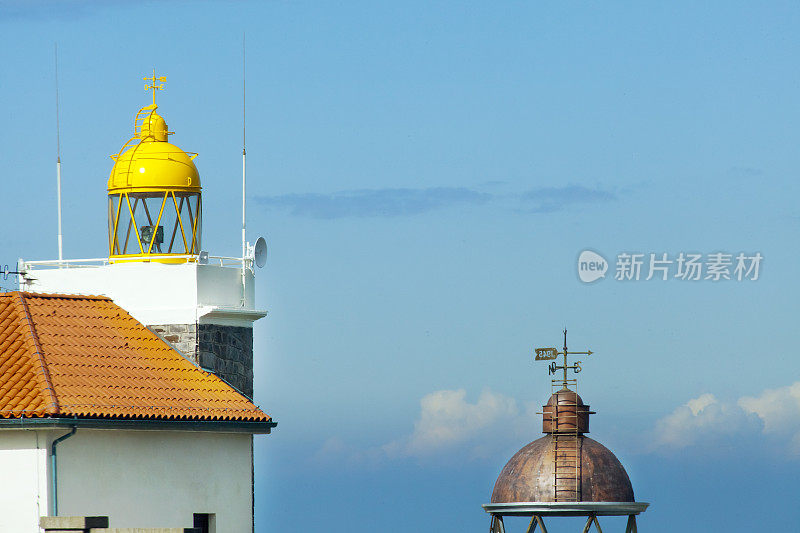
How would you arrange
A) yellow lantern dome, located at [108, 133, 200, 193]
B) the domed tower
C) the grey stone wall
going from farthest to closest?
yellow lantern dome, located at [108, 133, 200, 193]
the grey stone wall
the domed tower

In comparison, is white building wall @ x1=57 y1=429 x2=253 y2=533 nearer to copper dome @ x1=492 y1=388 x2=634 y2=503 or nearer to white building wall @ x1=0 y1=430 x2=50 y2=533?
white building wall @ x1=0 y1=430 x2=50 y2=533

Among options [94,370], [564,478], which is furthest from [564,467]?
[94,370]

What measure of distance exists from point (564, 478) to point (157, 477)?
26.2ft

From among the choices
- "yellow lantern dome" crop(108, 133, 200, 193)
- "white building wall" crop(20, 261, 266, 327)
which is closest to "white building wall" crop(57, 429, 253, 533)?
"white building wall" crop(20, 261, 266, 327)

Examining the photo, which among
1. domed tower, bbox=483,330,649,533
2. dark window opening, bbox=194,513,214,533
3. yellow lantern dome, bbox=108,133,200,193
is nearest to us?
domed tower, bbox=483,330,649,533

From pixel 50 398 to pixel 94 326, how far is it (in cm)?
371

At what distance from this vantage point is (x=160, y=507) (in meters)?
32.8

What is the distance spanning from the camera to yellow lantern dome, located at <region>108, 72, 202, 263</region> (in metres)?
36.8

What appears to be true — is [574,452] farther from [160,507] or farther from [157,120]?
[157,120]

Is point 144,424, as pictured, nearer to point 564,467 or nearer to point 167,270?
point 167,270

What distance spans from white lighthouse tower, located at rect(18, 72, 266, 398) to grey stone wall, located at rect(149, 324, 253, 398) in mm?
20

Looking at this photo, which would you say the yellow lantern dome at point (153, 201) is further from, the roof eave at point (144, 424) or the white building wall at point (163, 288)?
the roof eave at point (144, 424)

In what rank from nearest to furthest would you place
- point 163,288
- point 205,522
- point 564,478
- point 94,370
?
point 564,478, point 94,370, point 205,522, point 163,288

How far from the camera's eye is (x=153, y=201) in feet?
121
